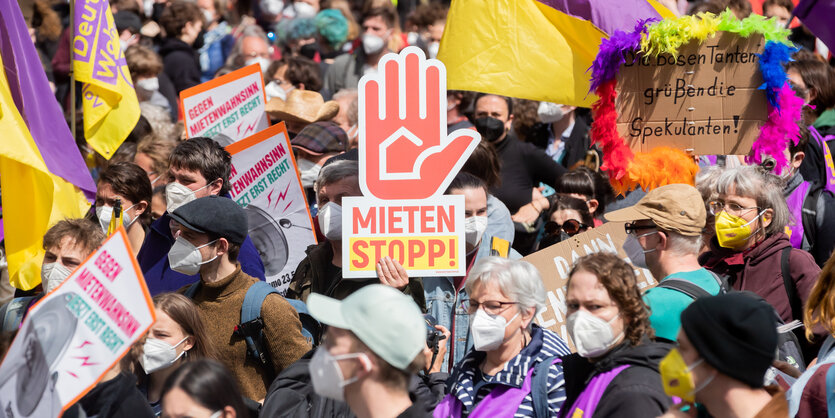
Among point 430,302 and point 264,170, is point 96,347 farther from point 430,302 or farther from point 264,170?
point 264,170

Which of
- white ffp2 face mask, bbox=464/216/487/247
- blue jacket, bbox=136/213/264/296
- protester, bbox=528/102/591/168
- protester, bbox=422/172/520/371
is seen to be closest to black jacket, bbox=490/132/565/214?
protester, bbox=528/102/591/168

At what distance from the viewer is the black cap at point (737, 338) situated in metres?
3.10

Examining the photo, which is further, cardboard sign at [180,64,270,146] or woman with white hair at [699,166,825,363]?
cardboard sign at [180,64,270,146]

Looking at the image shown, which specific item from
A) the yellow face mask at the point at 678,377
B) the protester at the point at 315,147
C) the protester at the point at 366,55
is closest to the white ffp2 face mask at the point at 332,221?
the protester at the point at 315,147

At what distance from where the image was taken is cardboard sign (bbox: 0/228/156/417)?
138 inches

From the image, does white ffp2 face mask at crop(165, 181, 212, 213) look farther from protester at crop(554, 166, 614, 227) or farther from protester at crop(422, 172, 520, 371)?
protester at crop(554, 166, 614, 227)

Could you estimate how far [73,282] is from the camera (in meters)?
3.63

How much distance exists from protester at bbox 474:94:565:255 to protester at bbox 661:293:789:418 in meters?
4.35

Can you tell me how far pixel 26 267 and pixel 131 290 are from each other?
2.76m

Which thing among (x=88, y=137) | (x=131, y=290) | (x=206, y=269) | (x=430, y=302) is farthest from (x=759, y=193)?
(x=88, y=137)

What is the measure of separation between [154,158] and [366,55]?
337cm

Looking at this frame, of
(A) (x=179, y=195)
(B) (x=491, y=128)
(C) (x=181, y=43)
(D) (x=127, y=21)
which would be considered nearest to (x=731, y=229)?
(B) (x=491, y=128)

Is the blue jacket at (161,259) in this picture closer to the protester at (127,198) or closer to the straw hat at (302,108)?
the protester at (127,198)

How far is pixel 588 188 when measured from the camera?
7.03 meters
